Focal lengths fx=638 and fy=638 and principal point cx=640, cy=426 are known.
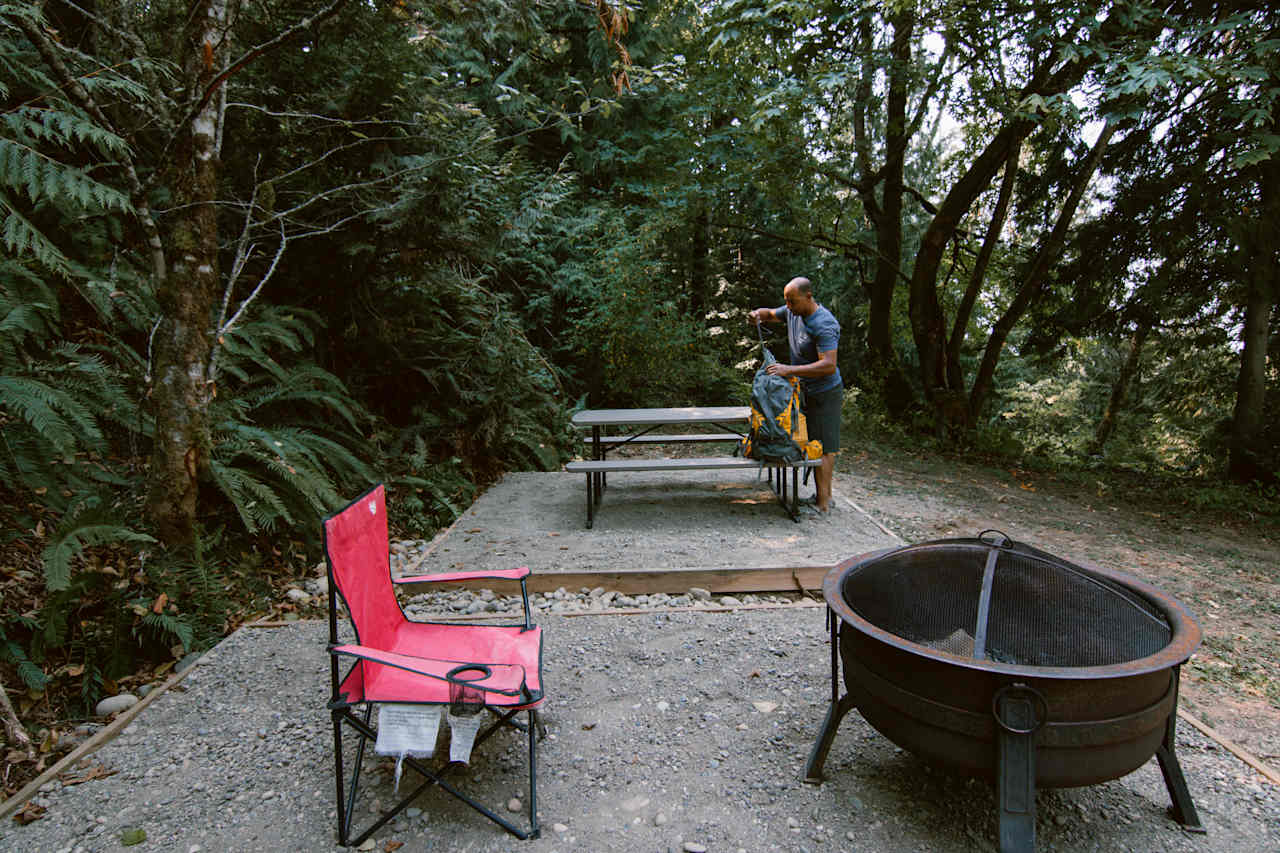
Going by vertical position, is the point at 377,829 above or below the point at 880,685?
below

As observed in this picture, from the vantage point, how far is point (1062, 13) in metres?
6.18

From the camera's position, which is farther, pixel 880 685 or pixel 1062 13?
pixel 1062 13

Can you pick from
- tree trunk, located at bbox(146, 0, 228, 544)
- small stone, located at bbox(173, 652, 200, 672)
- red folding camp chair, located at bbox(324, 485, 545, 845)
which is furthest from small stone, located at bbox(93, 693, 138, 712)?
red folding camp chair, located at bbox(324, 485, 545, 845)

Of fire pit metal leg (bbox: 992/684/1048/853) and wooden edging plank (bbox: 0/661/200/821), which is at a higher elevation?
fire pit metal leg (bbox: 992/684/1048/853)

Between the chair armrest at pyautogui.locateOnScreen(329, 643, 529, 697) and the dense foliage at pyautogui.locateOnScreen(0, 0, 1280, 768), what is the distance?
1642mm

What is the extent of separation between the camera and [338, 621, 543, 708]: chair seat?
2057 mm

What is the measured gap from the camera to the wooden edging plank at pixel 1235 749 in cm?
232

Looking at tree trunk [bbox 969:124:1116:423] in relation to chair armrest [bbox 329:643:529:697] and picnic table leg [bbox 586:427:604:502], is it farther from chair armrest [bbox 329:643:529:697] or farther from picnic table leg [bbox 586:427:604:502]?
chair armrest [bbox 329:643:529:697]

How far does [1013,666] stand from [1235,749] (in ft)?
5.26

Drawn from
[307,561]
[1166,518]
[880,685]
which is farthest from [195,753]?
[1166,518]

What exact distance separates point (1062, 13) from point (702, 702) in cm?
730

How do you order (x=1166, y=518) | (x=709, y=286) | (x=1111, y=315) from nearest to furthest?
(x=1166, y=518) < (x=1111, y=315) < (x=709, y=286)

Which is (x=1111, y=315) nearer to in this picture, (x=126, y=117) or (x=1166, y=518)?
(x=1166, y=518)

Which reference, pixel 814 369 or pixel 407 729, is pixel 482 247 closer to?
pixel 814 369
